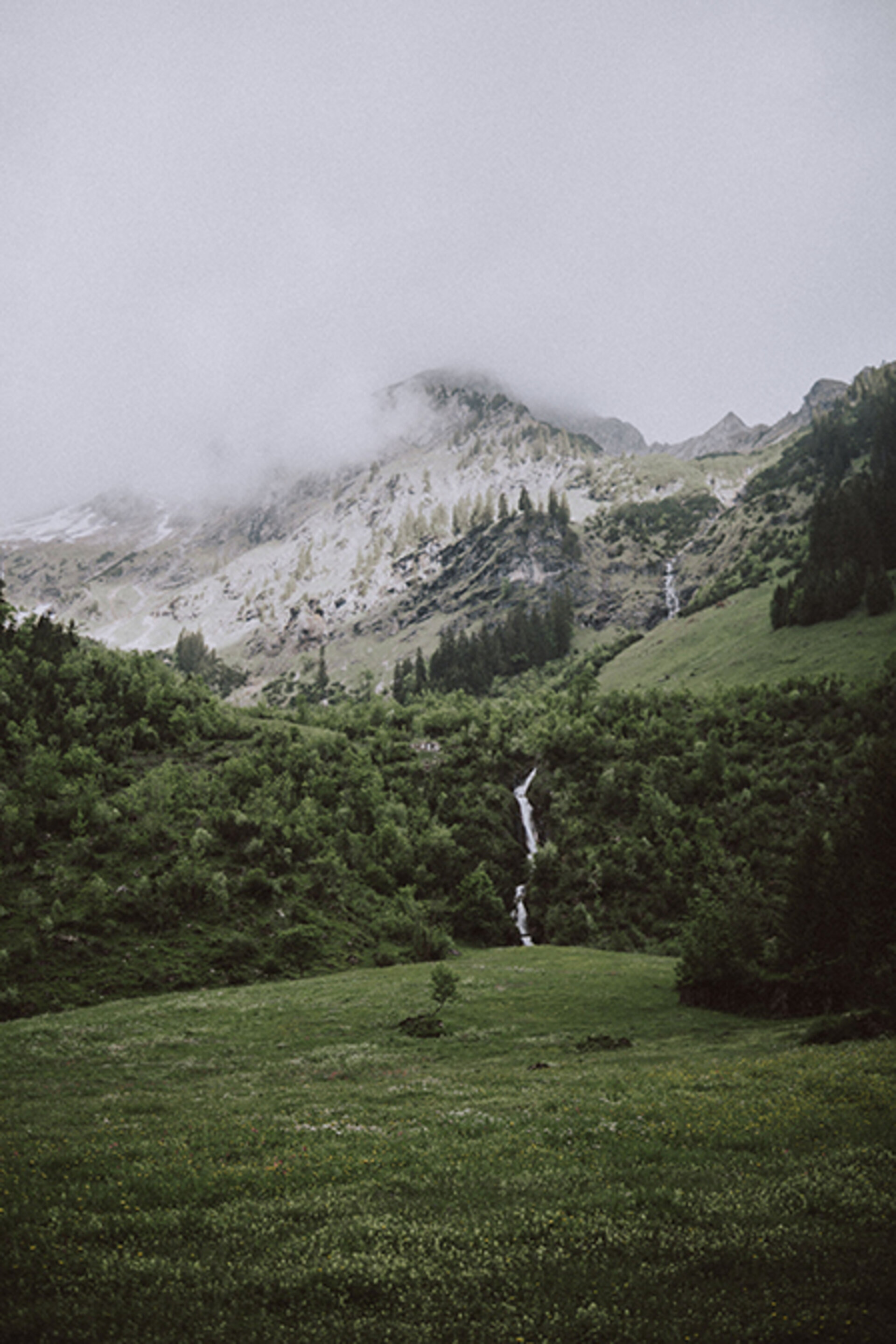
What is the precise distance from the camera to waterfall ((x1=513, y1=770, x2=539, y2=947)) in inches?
3396

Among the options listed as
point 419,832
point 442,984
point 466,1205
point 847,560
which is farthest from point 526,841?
point 847,560

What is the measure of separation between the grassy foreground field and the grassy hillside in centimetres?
10664

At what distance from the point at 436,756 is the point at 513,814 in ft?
56.6

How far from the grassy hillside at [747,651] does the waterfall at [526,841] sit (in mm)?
37163

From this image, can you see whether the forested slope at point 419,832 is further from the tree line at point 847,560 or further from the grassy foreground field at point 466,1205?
the tree line at point 847,560

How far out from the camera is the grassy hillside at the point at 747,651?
12331cm

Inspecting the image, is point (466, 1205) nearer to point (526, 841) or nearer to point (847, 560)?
point (526, 841)

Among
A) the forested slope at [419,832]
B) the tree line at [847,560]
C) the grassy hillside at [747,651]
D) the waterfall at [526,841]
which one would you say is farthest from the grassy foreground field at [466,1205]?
the tree line at [847,560]

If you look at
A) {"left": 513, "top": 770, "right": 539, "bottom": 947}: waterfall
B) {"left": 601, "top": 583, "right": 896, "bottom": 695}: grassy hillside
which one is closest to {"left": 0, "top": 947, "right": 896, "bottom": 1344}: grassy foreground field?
{"left": 513, "top": 770, "right": 539, "bottom": 947}: waterfall

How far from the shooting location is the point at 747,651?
151 meters

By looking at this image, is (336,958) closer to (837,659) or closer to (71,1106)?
(71,1106)

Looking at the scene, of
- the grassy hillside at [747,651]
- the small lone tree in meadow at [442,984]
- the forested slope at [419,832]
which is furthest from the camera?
the grassy hillside at [747,651]

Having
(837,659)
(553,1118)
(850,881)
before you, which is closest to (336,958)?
(850,881)

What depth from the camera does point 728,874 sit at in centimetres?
7731
